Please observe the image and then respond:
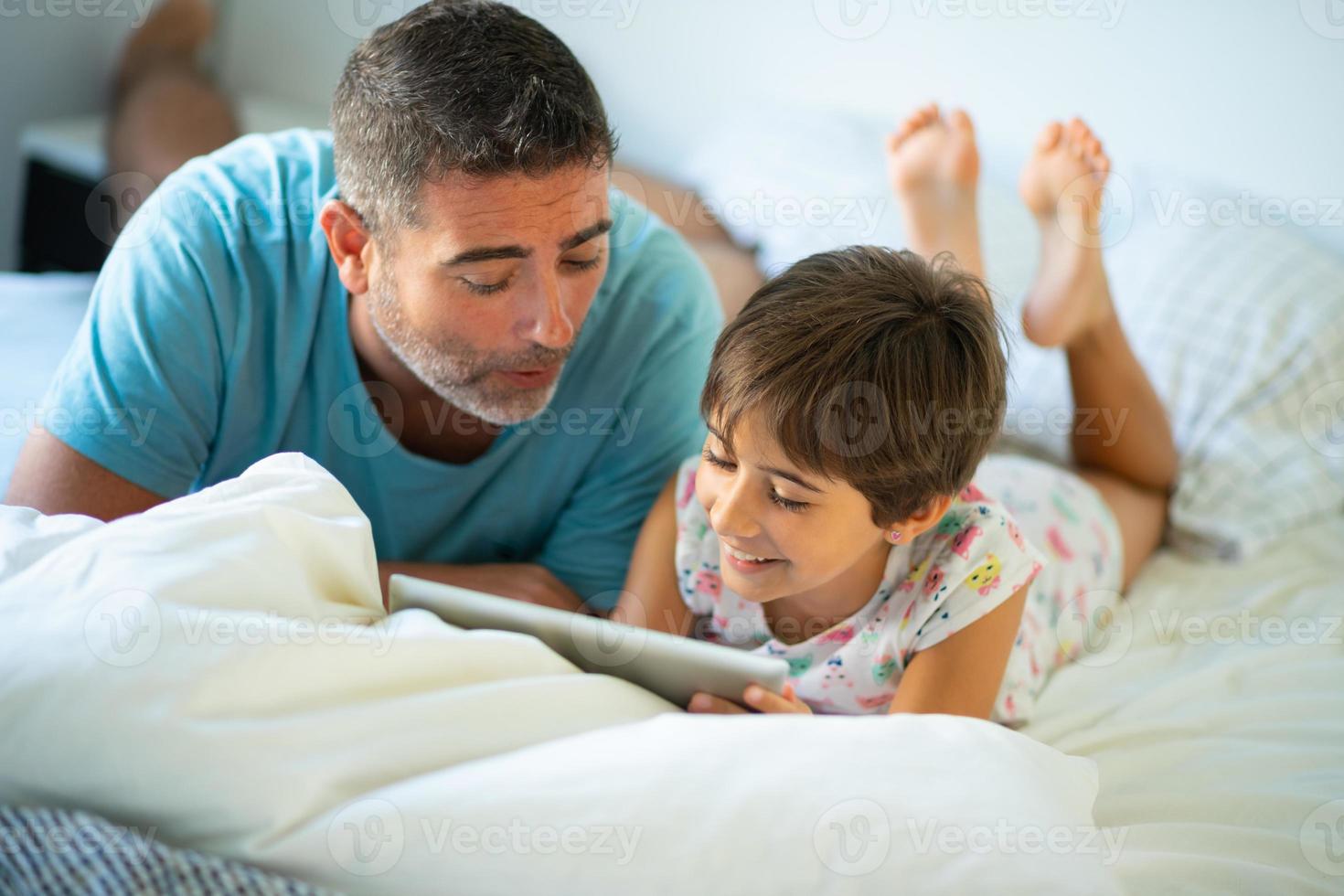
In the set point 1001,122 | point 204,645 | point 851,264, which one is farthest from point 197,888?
point 1001,122

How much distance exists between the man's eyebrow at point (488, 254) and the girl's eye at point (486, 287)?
1.0 inches

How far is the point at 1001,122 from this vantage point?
2.02 m

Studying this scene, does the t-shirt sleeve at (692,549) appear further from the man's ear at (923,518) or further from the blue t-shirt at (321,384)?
the man's ear at (923,518)

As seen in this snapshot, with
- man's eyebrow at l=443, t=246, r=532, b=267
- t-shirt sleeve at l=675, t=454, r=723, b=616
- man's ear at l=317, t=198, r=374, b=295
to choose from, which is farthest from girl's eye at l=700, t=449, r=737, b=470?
man's ear at l=317, t=198, r=374, b=295

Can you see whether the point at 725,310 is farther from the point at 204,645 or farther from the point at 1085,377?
the point at 204,645

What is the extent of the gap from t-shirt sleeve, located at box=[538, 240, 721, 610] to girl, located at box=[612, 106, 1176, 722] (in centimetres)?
8

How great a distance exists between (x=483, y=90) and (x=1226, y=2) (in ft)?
4.24

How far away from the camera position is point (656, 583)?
1.23m

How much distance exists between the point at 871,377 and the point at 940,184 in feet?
1.98

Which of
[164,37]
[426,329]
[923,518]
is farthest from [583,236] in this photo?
[164,37]

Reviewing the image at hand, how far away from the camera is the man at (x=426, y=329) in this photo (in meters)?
1.11

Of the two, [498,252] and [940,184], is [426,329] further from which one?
[940,184]

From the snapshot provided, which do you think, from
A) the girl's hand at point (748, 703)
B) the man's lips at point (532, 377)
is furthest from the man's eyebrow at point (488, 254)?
the girl's hand at point (748, 703)

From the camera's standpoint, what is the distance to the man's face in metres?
1.11
